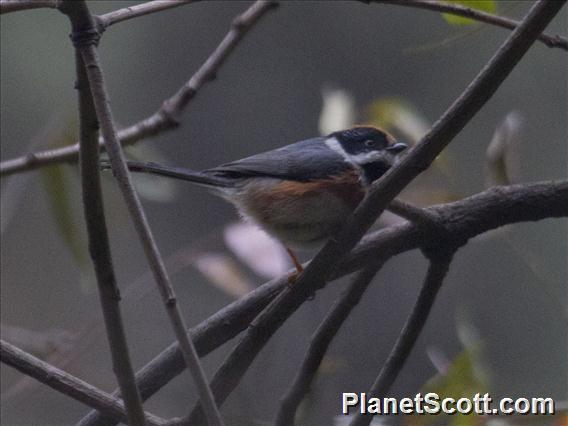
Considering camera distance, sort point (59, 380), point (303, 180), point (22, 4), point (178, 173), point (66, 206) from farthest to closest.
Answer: point (66, 206) < point (303, 180) < point (178, 173) < point (59, 380) < point (22, 4)

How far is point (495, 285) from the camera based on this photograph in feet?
10.2

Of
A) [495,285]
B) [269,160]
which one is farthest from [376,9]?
[269,160]

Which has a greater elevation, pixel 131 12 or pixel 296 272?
pixel 131 12

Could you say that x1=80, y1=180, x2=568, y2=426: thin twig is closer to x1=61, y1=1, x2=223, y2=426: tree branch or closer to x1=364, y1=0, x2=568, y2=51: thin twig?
x1=364, y1=0, x2=568, y2=51: thin twig

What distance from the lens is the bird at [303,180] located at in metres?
1.97

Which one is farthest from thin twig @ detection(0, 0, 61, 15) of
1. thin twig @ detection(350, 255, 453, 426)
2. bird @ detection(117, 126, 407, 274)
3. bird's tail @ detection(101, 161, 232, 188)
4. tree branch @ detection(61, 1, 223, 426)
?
thin twig @ detection(350, 255, 453, 426)

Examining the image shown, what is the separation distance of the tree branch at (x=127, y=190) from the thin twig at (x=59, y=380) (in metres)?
0.21

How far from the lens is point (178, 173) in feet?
6.03

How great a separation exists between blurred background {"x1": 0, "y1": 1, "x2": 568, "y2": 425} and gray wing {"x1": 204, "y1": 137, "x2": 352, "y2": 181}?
18cm

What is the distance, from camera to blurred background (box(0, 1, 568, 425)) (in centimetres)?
200

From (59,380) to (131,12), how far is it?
0.59 m

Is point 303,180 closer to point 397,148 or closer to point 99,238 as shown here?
point 397,148

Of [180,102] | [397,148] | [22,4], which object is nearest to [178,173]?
[180,102]

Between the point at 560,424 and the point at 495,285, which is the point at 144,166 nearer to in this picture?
the point at 560,424
